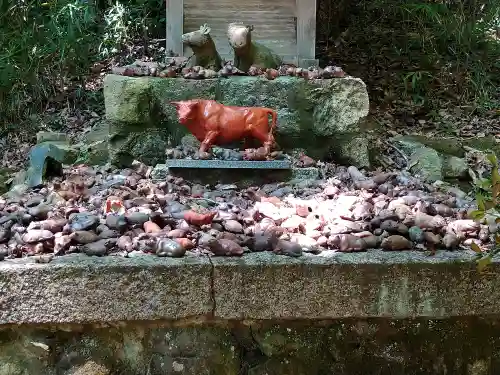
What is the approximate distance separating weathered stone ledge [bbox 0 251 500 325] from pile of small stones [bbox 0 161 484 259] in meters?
0.07

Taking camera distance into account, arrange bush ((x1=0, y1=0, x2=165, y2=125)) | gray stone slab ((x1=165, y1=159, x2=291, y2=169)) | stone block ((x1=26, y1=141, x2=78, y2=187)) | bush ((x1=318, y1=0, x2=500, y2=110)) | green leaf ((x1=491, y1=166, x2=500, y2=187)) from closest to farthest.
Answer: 1. green leaf ((x1=491, y1=166, x2=500, y2=187))
2. gray stone slab ((x1=165, y1=159, x2=291, y2=169))
3. stone block ((x1=26, y1=141, x2=78, y2=187))
4. bush ((x1=0, y1=0, x2=165, y2=125))
5. bush ((x1=318, y1=0, x2=500, y2=110))

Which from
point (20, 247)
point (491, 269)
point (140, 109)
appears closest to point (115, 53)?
point (140, 109)

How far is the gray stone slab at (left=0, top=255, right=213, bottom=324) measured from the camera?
5.01 ft

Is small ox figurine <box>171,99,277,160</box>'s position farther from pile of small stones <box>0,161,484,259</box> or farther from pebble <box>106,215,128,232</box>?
pebble <box>106,215,128,232</box>

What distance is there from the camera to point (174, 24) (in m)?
3.75

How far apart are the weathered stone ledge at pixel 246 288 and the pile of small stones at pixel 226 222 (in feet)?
0.22

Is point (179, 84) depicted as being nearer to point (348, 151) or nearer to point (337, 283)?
point (348, 151)

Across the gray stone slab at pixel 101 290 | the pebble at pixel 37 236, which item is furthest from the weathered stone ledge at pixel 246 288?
the pebble at pixel 37 236

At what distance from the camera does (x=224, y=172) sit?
280cm

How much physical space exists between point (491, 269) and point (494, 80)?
3980 mm

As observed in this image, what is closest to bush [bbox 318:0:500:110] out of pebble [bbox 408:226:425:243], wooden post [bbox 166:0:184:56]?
wooden post [bbox 166:0:184:56]

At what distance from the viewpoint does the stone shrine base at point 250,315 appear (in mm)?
1541

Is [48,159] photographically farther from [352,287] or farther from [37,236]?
[352,287]

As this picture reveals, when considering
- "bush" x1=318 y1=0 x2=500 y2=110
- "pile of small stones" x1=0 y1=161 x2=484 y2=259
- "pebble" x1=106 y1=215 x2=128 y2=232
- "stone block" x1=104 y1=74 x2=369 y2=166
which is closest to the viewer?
"pile of small stones" x1=0 y1=161 x2=484 y2=259
